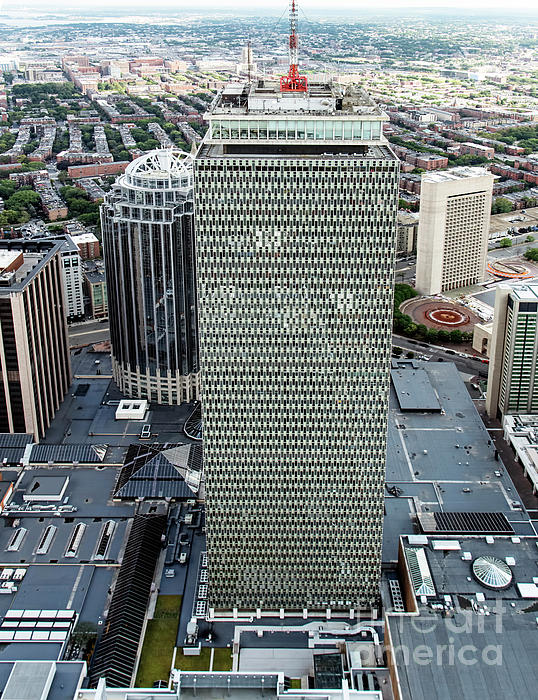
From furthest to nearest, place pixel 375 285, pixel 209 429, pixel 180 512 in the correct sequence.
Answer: pixel 180 512 → pixel 209 429 → pixel 375 285

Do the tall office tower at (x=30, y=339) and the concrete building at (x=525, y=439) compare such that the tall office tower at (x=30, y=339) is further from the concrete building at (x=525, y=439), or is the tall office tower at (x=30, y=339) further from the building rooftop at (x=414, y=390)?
the concrete building at (x=525, y=439)

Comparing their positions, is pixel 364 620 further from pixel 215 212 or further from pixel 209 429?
pixel 215 212

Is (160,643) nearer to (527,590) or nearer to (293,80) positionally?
(527,590)

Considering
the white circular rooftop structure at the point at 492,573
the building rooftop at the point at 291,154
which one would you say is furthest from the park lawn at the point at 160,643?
the building rooftop at the point at 291,154

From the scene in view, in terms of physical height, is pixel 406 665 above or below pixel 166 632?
above

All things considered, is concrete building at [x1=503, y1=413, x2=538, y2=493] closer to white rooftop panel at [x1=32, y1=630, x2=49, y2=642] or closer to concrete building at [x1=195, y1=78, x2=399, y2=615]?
concrete building at [x1=195, y1=78, x2=399, y2=615]

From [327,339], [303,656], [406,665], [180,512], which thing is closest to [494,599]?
[406,665]

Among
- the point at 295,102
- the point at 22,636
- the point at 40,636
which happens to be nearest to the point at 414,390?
the point at 295,102

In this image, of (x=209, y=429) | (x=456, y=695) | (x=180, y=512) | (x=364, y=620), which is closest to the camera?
(x=456, y=695)
